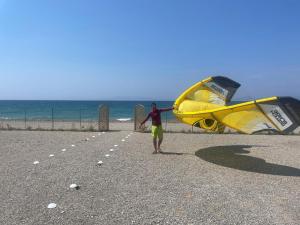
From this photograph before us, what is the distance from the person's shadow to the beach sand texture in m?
0.03

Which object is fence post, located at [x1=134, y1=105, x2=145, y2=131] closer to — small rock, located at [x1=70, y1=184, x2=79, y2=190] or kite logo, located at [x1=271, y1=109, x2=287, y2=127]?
kite logo, located at [x1=271, y1=109, x2=287, y2=127]

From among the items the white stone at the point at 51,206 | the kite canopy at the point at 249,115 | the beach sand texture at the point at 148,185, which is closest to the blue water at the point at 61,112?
the kite canopy at the point at 249,115

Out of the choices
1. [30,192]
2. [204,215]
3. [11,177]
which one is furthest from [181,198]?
[11,177]

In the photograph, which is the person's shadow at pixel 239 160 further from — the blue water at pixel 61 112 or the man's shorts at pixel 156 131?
the blue water at pixel 61 112

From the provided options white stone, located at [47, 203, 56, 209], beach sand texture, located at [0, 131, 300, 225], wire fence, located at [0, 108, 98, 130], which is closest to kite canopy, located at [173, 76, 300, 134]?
beach sand texture, located at [0, 131, 300, 225]

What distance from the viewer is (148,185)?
9.46 meters

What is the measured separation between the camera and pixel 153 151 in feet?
49.3

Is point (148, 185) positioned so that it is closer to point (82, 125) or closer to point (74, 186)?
point (74, 186)

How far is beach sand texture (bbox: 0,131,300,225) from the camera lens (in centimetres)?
715

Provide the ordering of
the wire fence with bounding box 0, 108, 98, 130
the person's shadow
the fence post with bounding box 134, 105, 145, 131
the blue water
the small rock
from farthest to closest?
the blue water, the wire fence with bounding box 0, 108, 98, 130, the fence post with bounding box 134, 105, 145, 131, the person's shadow, the small rock

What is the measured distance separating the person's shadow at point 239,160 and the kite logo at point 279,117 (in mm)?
1449

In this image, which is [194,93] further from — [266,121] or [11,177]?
[11,177]

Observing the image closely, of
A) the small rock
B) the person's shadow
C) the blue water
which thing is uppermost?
the small rock

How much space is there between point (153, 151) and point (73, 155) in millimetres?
3053
